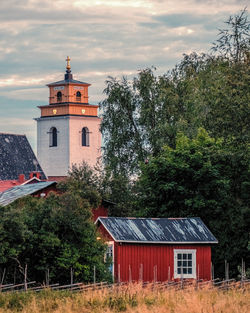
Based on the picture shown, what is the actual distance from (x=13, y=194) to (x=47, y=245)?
13869mm

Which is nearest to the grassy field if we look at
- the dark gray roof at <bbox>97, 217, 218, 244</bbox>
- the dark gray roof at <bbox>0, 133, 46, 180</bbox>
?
the dark gray roof at <bbox>97, 217, 218, 244</bbox>

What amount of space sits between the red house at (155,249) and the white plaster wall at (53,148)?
9477 centimetres

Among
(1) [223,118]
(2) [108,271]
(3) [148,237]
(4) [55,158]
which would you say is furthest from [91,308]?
(4) [55,158]

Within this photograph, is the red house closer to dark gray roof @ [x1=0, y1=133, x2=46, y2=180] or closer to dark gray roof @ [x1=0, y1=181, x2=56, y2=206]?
dark gray roof @ [x1=0, y1=181, x2=56, y2=206]

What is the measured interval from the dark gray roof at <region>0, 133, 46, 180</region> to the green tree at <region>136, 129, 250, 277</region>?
67.0 meters

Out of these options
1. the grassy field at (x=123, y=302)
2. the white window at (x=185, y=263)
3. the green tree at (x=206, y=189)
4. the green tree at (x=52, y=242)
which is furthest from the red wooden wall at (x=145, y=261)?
the grassy field at (x=123, y=302)

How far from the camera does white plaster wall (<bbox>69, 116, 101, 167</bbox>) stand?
449 ft

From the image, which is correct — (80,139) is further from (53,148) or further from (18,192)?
(18,192)

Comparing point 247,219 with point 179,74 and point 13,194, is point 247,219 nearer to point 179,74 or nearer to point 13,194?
point 13,194

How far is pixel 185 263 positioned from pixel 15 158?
77.7 m

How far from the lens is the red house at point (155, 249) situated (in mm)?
38906

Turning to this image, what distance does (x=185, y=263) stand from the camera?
4009 centimetres

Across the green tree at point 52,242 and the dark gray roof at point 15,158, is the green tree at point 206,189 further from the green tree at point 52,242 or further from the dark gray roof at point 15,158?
the dark gray roof at point 15,158

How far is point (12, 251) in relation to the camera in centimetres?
3334
